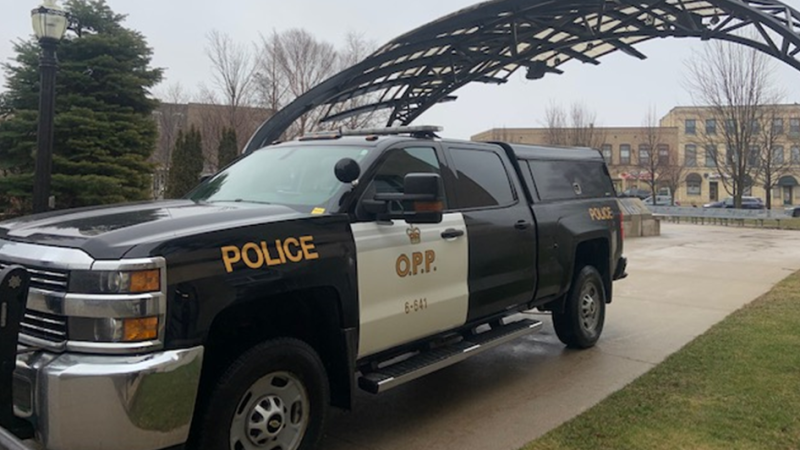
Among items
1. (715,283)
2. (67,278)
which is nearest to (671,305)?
(715,283)

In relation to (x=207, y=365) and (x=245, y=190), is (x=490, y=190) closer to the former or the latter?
(x=245, y=190)

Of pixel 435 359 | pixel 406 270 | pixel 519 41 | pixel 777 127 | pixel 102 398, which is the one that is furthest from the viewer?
pixel 777 127

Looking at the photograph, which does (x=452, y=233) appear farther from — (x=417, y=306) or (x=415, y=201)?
(x=415, y=201)

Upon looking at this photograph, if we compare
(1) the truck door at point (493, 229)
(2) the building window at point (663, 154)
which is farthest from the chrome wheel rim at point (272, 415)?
(2) the building window at point (663, 154)

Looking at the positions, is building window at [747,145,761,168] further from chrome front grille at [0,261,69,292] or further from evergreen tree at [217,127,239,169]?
chrome front grille at [0,261,69,292]

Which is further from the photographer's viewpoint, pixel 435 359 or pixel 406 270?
pixel 435 359

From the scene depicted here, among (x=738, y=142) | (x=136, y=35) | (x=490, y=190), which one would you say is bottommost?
(x=490, y=190)

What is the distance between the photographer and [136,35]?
16.1 metres

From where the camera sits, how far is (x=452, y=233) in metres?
4.52

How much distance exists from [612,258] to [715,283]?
15.0 feet

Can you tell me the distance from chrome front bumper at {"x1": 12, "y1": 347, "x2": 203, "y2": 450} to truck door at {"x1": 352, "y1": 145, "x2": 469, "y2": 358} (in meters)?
1.31

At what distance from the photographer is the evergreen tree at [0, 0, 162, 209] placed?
14.5 metres

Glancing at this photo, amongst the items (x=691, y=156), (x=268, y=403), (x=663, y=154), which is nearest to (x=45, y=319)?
(x=268, y=403)

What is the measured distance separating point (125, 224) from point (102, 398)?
0.91m
